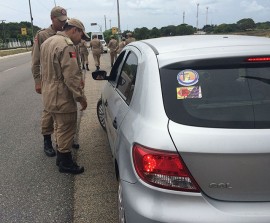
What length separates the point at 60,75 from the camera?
4062 millimetres

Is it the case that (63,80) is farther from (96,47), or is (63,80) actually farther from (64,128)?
(96,47)

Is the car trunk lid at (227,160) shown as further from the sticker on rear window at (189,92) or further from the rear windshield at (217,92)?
the sticker on rear window at (189,92)

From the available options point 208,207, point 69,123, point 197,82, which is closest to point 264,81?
point 197,82

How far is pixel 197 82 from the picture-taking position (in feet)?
7.78

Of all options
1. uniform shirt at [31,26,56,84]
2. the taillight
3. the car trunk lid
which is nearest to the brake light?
the car trunk lid

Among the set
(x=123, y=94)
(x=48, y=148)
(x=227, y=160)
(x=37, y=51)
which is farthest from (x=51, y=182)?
(x=227, y=160)

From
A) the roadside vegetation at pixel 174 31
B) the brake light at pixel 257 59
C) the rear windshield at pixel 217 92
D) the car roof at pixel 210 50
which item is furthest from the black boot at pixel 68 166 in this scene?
the roadside vegetation at pixel 174 31

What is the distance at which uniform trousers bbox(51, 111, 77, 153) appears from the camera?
4.24 metres

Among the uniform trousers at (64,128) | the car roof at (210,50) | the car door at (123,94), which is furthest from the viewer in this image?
the uniform trousers at (64,128)

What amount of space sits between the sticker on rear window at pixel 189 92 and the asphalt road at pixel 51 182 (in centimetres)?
159

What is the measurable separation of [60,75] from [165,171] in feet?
7.43

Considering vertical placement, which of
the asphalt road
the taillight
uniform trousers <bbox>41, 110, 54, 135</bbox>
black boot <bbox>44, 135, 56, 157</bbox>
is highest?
the taillight

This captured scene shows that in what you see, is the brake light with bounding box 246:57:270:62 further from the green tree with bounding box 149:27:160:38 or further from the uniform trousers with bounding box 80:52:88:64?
the green tree with bounding box 149:27:160:38

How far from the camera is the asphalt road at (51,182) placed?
3570 mm
